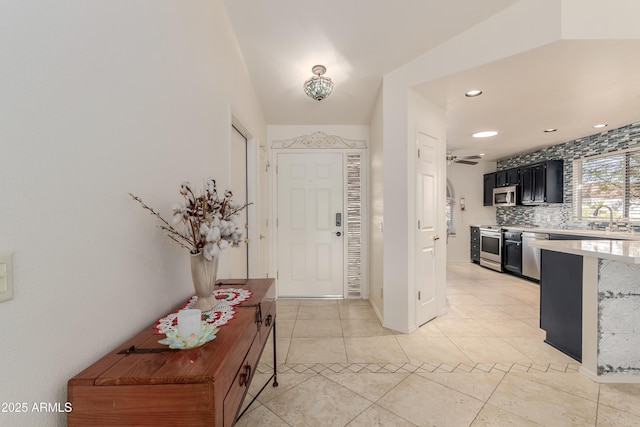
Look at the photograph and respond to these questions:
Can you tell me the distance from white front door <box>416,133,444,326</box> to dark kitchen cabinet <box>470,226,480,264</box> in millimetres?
3775

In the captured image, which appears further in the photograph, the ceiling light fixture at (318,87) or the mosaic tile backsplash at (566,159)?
the mosaic tile backsplash at (566,159)

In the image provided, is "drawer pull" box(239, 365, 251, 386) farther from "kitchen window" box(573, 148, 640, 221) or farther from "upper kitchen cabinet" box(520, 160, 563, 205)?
"upper kitchen cabinet" box(520, 160, 563, 205)

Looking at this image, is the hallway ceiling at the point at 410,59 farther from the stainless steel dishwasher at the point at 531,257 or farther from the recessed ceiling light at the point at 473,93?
the stainless steel dishwasher at the point at 531,257

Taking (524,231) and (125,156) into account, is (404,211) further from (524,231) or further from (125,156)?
(524,231)

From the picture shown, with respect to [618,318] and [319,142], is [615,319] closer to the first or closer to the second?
[618,318]

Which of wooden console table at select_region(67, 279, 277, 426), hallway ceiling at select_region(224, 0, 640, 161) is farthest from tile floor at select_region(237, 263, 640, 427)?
hallway ceiling at select_region(224, 0, 640, 161)

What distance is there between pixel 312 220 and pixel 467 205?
4.47 meters

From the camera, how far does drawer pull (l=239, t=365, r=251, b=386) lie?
1012 millimetres

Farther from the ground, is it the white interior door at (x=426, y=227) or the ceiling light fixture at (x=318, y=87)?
the ceiling light fixture at (x=318, y=87)

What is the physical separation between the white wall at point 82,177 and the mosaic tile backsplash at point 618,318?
273cm

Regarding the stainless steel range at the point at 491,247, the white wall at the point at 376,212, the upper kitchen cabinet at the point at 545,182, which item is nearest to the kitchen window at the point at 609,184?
the upper kitchen cabinet at the point at 545,182

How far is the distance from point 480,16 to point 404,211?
165 centimetres

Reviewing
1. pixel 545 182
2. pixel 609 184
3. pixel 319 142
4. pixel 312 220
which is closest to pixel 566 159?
pixel 545 182

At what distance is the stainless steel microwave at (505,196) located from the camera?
5.60 m
